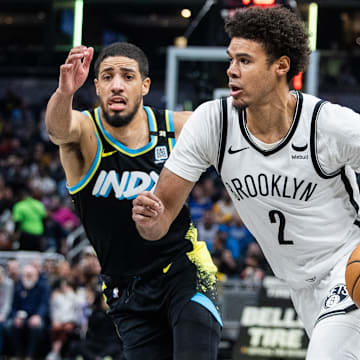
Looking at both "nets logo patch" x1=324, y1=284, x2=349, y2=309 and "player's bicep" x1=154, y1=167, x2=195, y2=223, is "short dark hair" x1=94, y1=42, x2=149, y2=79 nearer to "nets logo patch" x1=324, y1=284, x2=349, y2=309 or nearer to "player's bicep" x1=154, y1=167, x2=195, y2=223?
"player's bicep" x1=154, y1=167, x2=195, y2=223

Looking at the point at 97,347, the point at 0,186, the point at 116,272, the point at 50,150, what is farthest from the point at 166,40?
the point at 116,272

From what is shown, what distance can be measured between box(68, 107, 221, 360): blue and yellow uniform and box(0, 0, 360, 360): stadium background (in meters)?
5.32

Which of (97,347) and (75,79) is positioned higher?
(75,79)

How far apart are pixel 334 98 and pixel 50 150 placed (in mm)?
8076

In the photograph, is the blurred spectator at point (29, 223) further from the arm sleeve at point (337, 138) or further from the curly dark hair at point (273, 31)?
the arm sleeve at point (337, 138)

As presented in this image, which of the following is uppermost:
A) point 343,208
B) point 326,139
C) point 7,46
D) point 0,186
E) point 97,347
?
point 7,46

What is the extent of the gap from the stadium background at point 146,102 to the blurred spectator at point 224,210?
0.11 ft

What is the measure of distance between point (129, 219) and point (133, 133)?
58cm

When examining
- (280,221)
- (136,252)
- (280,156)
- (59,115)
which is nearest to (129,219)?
(136,252)

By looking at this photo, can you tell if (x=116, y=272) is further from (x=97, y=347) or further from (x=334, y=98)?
(x=334, y=98)

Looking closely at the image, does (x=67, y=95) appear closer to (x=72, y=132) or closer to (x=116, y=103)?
(x=72, y=132)

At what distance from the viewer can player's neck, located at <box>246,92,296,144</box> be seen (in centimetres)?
433

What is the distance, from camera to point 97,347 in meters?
11.6

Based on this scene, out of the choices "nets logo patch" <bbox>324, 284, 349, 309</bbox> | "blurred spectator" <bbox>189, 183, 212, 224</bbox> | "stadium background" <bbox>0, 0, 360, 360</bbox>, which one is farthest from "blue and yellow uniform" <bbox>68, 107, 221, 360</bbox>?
"blurred spectator" <bbox>189, 183, 212, 224</bbox>
